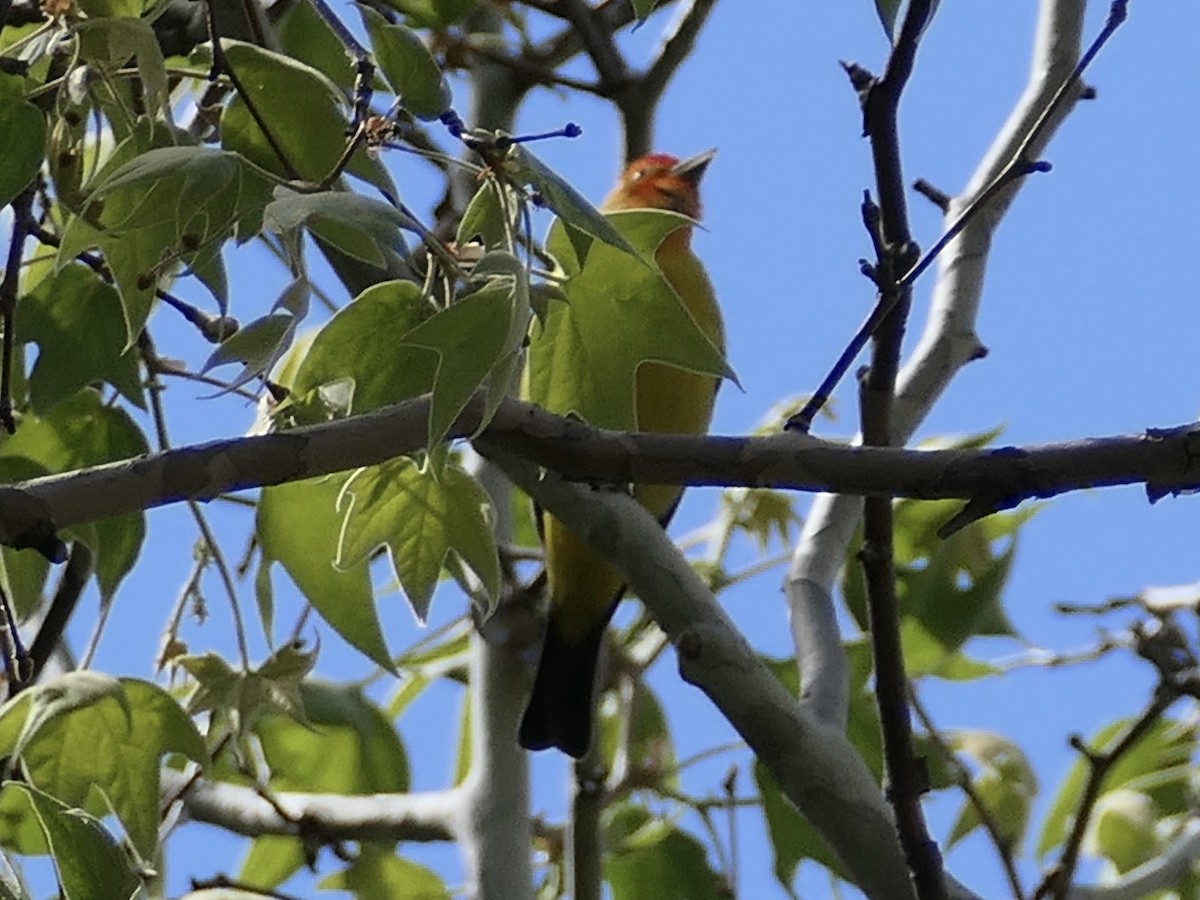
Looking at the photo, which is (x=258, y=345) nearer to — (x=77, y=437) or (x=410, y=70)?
(x=410, y=70)

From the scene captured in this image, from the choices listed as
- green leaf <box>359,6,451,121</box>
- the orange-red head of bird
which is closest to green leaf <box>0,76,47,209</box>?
green leaf <box>359,6,451,121</box>

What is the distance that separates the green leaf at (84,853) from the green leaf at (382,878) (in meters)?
1.01

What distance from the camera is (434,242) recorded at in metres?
0.93

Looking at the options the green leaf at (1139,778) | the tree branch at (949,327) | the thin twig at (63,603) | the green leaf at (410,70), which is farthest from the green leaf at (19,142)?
the green leaf at (1139,778)

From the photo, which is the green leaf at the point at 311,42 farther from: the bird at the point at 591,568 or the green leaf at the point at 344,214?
the bird at the point at 591,568

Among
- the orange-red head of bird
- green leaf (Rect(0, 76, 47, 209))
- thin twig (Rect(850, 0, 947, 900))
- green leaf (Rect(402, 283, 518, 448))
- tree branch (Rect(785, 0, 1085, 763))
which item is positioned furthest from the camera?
the orange-red head of bird

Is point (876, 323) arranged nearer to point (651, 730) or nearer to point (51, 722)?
point (51, 722)

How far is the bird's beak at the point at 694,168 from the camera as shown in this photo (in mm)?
3178

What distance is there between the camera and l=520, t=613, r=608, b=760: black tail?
2084mm

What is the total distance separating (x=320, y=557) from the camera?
1200mm

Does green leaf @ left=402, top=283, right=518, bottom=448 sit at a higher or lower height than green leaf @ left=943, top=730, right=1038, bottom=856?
lower

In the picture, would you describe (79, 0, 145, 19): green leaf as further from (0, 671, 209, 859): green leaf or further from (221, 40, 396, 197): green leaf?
(0, 671, 209, 859): green leaf

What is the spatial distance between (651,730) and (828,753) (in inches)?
30.5

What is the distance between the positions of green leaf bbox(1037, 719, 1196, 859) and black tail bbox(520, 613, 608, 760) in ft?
1.88
